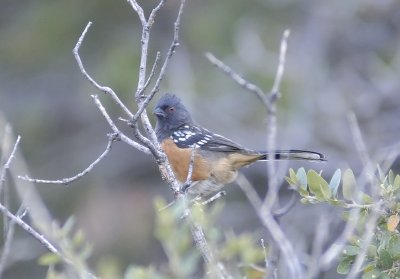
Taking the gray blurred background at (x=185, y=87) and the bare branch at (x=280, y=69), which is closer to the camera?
the bare branch at (x=280, y=69)

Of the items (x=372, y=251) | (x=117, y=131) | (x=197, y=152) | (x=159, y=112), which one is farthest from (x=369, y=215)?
(x=159, y=112)

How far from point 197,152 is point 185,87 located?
4261 mm

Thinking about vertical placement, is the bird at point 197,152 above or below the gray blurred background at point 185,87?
below

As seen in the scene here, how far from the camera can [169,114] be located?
5668 millimetres

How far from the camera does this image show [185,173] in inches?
210

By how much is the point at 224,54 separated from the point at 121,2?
6.76ft

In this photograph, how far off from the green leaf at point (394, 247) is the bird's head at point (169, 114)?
8.87 ft

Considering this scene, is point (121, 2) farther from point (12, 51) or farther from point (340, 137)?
point (340, 137)

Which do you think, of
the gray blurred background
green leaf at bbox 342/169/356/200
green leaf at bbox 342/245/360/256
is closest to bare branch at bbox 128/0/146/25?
green leaf at bbox 342/169/356/200

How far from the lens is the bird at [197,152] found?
17.7ft

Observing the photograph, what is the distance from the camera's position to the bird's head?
5633 mm

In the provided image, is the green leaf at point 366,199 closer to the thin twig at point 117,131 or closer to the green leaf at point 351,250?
the green leaf at point 351,250

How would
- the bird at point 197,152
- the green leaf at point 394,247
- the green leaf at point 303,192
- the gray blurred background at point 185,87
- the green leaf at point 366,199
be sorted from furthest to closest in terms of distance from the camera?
the gray blurred background at point 185,87
the bird at point 197,152
the green leaf at point 303,192
the green leaf at point 366,199
the green leaf at point 394,247

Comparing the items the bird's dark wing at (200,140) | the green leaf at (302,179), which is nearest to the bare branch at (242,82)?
the green leaf at (302,179)
